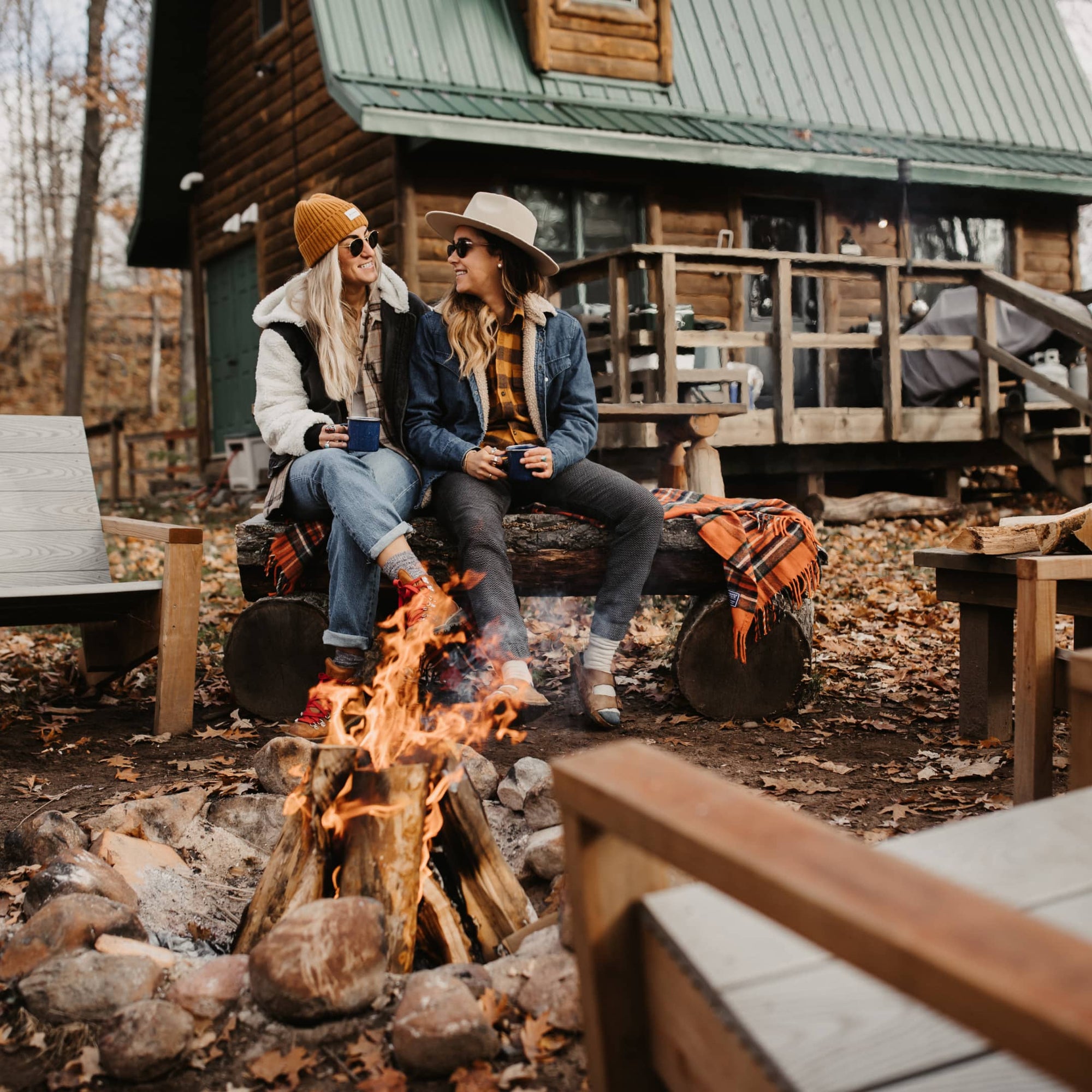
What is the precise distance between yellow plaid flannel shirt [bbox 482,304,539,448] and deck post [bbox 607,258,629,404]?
13.4 ft

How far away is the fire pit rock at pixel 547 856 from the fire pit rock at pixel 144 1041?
1.02 metres

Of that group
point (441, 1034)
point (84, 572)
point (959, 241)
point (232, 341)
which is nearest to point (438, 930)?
point (441, 1034)

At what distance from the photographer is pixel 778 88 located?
38.4ft

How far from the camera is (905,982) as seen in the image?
2.89ft

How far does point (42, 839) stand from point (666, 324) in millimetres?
6423

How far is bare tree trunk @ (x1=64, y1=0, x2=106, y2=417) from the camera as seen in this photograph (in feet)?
55.1

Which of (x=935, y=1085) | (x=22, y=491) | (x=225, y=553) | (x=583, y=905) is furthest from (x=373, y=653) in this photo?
(x=225, y=553)

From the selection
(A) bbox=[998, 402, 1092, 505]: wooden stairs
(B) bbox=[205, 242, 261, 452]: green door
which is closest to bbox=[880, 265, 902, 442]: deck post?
(A) bbox=[998, 402, 1092, 505]: wooden stairs

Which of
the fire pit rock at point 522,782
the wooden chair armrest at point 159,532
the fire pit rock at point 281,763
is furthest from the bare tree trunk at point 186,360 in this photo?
the fire pit rock at point 522,782

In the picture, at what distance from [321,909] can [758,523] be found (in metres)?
2.63

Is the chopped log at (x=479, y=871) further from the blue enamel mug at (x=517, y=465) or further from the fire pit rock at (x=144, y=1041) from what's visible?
the blue enamel mug at (x=517, y=465)

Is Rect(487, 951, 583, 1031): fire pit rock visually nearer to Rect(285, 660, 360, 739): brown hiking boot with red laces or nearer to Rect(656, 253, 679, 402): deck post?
Rect(285, 660, 360, 739): brown hiking boot with red laces

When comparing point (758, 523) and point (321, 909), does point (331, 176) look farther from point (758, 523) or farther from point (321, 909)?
point (321, 909)

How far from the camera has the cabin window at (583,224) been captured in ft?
36.0
